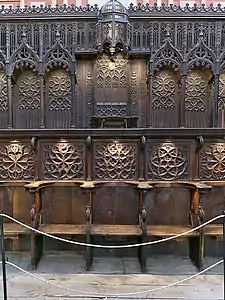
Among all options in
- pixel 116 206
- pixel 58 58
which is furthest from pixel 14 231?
pixel 58 58

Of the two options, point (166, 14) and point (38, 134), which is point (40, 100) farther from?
point (166, 14)

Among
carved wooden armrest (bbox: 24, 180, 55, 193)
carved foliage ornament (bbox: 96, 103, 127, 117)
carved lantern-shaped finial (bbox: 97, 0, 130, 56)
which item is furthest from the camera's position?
carved foliage ornament (bbox: 96, 103, 127, 117)

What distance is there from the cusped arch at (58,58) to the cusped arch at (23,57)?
0.20 metres

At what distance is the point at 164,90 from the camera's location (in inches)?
226

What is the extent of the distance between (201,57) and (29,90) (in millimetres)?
3337

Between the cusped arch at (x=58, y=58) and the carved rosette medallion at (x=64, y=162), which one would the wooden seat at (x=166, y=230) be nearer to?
the carved rosette medallion at (x=64, y=162)

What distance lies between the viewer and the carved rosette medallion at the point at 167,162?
3.78m

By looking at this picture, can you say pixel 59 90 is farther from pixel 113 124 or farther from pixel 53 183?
pixel 53 183

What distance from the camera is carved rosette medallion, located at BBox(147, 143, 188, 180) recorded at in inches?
149

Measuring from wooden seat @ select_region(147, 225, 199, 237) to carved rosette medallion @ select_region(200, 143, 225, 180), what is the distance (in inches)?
27.8

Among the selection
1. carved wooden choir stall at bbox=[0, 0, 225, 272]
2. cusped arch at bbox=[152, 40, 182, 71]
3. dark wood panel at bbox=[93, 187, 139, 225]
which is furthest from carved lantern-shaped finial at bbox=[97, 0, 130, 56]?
dark wood panel at bbox=[93, 187, 139, 225]

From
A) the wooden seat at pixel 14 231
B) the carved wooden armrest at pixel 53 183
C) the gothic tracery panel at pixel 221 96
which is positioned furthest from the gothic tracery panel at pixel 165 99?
the wooden seat at pixel 14 231

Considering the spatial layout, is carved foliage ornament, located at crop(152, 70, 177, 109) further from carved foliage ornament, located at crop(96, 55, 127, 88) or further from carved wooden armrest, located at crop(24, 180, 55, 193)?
carved wooden armrest, located at crop(24, 180, 55, 193)

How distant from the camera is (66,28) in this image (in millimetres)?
5516
